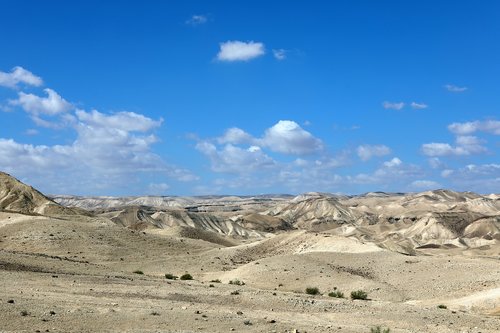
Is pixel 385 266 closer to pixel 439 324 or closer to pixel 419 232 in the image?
pixel 439 324

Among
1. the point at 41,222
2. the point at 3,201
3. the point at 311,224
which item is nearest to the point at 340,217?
the point at 311,224

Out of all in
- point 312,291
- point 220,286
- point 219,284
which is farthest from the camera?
point 312,291

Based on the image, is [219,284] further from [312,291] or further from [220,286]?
[312,291]

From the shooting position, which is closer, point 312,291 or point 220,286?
point 220,286

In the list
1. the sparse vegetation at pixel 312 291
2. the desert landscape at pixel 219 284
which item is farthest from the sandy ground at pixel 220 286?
the sparse vegetation at pixel 312 291

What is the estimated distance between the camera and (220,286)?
1272 inches

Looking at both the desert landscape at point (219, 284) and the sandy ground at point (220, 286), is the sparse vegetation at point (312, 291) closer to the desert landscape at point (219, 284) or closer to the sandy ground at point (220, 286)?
the desert landscape at point (219, 284)

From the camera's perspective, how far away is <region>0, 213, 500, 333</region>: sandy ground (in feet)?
66.8

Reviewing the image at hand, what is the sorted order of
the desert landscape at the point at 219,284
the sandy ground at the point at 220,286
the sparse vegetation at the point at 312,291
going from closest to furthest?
the sandy ground at the point at 220,286, the desert landscape at the point at 219,284, the sparse vegetation at the point at 312,291

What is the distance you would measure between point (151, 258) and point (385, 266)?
20.2m

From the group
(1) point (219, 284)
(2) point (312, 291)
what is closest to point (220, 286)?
(1) point (219, 284)

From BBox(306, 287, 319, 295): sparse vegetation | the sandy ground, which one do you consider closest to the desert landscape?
the sandy ground

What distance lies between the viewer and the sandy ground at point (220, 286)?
802 inches

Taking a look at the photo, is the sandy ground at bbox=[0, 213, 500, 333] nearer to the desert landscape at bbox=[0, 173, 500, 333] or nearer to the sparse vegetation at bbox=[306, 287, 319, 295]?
the desert landscape at bbox=[0, 173, 500, 333]
